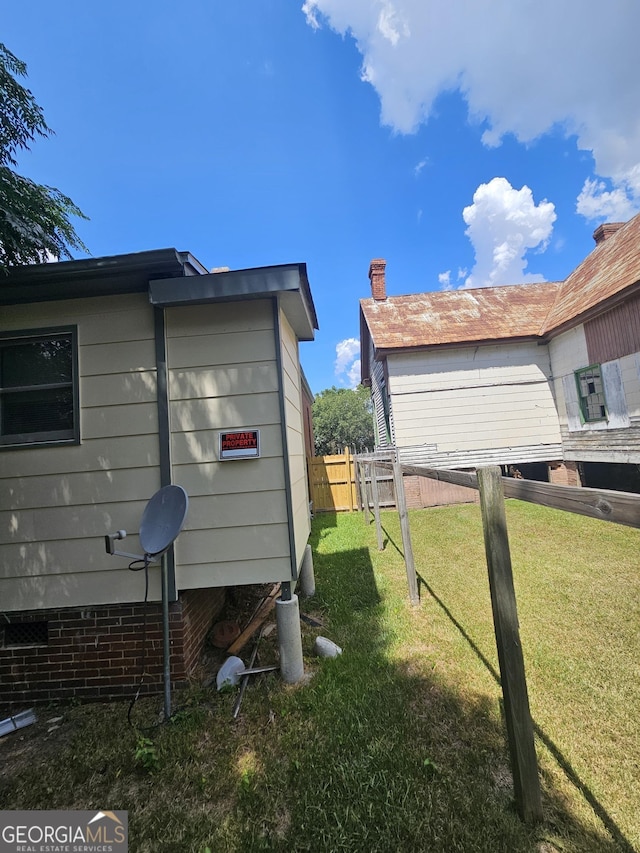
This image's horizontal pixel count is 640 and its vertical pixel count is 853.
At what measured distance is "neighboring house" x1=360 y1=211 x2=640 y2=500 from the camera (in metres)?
9.02

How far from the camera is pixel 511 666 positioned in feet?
5.74

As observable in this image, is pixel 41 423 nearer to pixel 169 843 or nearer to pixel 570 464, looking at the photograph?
pixel 169 843

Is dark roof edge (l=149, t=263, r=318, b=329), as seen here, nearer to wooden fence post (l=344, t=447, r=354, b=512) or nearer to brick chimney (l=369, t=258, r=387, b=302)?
wooden fence post (l=344, t=447, r=354, b=512)

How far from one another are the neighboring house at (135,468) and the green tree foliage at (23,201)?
47cm

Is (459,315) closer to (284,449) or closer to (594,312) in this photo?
(594,312)

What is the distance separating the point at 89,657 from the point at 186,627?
2.66 feet

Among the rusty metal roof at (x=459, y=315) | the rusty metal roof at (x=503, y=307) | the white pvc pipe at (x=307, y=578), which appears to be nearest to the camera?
the white pvc pipe at (x=307, y=578)

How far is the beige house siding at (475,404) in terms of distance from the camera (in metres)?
9.98

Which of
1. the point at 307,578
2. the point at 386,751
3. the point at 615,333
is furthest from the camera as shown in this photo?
the point at 615,333

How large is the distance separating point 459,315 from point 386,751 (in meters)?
11.2

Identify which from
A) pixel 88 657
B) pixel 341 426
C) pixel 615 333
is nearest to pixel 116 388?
pixel 88 657

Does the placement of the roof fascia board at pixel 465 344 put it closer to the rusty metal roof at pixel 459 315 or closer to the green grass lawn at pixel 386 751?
the rusty metal roof at pixel 459 315

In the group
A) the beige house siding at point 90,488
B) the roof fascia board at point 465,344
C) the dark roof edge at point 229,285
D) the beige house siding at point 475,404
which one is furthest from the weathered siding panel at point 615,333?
the beige house siding at point 90,488

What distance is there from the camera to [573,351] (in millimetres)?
9156
